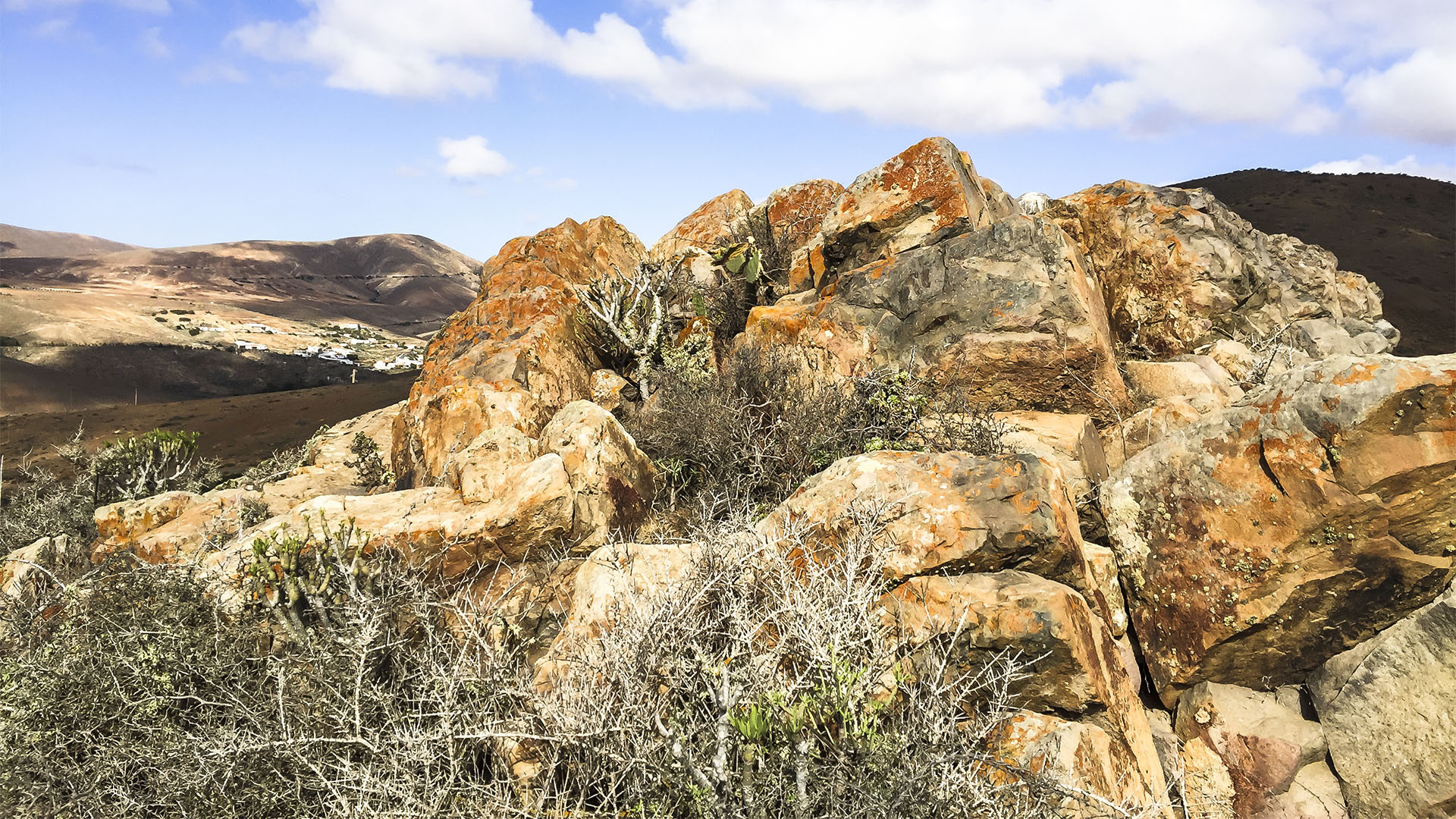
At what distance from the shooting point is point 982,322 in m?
6.68

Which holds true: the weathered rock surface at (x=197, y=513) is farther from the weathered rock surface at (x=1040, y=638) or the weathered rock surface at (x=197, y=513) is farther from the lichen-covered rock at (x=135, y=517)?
the weathered rock surface at (x=1040, y=638)

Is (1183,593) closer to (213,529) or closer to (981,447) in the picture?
(981,447)

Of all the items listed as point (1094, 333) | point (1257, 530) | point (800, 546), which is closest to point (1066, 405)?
point (1094, 333)

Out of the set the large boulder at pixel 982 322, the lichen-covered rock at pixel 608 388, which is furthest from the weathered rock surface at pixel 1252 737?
the lichen-covered rock at pixel 608 388

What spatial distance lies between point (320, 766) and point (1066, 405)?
6.18 meters

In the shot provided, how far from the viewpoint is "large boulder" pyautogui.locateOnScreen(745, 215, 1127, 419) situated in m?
6.37

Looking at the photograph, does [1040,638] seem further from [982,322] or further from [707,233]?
[707,233]

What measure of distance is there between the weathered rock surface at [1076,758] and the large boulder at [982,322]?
3.53 m

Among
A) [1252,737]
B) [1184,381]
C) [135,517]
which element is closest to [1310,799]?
[1252,737]

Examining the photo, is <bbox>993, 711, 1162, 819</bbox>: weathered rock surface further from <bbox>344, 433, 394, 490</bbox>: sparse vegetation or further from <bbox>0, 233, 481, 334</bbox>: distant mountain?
<bbox>0, 233, 481, 334</bbox>: distant mountain

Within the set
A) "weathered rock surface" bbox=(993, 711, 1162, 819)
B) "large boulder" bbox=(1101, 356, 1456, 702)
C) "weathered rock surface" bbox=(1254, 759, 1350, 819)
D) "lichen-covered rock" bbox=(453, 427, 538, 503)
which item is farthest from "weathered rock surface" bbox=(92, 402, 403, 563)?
"weathered rock surface" bbox=(1254, 759, 1350, 819)

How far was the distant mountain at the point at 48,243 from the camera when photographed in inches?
6280

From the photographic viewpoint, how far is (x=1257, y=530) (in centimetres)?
412

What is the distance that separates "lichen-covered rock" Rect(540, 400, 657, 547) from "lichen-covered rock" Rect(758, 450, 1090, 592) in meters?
1.74
